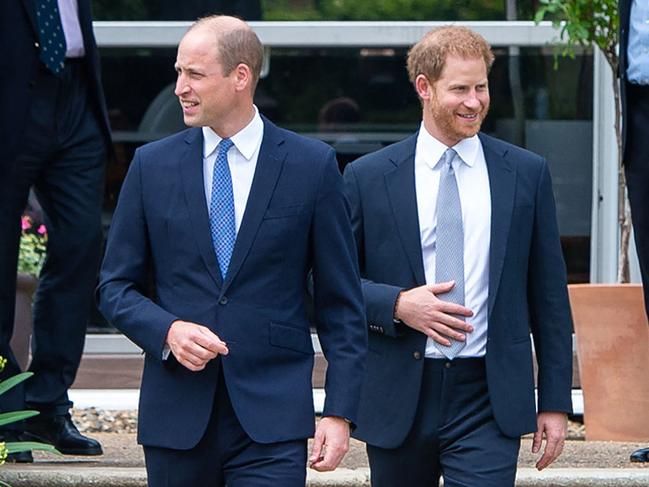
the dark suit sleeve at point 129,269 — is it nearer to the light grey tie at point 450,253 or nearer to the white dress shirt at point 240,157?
the white dress shirt at point 240,157

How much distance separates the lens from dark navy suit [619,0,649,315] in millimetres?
5605

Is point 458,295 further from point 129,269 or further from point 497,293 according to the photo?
point 129,269

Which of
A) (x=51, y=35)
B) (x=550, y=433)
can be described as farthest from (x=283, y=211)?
(x=51, y=35)

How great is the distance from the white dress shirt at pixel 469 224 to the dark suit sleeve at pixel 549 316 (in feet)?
0.49

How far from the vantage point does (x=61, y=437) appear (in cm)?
572

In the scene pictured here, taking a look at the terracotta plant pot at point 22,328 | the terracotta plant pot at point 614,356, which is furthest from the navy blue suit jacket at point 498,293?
the terracotta plant pot at point 22,328

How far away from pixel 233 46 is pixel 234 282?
1.91 ft

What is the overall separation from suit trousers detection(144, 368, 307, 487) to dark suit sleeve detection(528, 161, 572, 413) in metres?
0.78

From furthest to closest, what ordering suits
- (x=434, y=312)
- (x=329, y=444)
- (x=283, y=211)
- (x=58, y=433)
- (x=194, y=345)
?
(x=58, y=433), (x=434, y=312), (x=283, y=211), (x=329, y=444), (x=194, y=345)

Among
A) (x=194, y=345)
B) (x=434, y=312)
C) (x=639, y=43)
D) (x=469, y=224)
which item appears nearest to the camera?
(x=194, y=345)

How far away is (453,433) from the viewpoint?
4445 mm

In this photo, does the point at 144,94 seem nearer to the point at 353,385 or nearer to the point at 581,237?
the point at 581,237

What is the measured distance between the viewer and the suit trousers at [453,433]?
173 inches

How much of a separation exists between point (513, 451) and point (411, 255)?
575 millimetres
